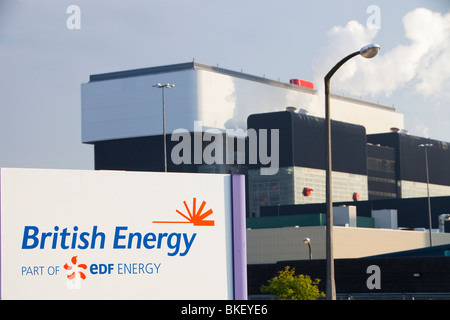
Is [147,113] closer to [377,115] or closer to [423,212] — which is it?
[423,212]

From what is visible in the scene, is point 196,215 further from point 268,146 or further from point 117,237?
point 268,146

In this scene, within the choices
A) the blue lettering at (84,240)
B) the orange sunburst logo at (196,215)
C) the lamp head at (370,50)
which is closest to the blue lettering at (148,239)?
the orange sunburst logo at (196,215)

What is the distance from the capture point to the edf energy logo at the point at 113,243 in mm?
13781

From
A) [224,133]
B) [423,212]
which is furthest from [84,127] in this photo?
[423,212]

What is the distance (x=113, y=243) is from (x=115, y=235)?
0.47 feet

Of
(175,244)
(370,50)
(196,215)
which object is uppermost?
(370,50)

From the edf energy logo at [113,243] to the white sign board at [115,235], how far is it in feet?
0.05

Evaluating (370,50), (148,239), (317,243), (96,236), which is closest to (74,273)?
(96,236)

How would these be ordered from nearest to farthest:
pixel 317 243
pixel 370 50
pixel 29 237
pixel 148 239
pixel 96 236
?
pixel 29 237
pixel 96 236
pixel 148 239
pixel 370 50
pixel 317 243

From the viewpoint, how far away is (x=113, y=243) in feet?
47.0

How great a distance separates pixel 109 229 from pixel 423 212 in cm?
9937

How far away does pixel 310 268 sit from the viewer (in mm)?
52156

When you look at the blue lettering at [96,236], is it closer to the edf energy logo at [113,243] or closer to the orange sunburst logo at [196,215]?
the edf energy logo at [113,243]

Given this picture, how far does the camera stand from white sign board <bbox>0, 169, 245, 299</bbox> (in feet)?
44.6
